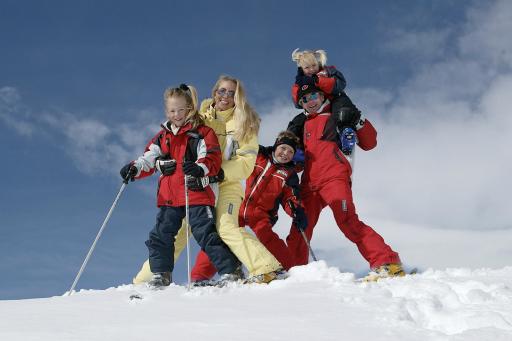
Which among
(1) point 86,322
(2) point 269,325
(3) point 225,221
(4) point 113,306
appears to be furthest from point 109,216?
(2) point 269,325

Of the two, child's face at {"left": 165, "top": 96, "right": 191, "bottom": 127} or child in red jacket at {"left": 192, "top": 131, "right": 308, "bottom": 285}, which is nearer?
child's face at {"left": 165, "top": 96, "right": 191, "bottom": 127}

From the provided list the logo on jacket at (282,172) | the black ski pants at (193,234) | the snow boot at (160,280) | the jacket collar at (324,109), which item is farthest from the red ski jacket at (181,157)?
the jacket collar at (324,109)

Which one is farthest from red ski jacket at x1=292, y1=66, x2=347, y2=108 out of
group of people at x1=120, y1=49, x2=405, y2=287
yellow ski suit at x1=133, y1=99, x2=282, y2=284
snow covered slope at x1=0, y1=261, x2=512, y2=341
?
snow covered slope at x1=0, y1=261, x2=512, y2=341

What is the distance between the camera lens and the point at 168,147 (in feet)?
21.0

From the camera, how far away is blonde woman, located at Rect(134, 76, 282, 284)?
584cm

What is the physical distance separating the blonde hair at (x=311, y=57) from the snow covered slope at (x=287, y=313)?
306 centimetres

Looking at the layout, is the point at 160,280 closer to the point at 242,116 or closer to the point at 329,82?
the point at 242,116

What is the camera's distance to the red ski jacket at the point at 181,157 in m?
6.03

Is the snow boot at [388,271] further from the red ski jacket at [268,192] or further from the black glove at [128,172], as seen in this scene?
the black glove at [128,172]

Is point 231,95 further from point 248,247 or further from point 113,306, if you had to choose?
point 113,306

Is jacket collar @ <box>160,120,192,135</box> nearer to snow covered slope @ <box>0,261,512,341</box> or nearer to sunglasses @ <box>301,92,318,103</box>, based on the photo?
sunglasses @ <box>301,92,318,103</box>

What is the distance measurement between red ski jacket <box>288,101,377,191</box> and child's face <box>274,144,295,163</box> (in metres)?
0.20

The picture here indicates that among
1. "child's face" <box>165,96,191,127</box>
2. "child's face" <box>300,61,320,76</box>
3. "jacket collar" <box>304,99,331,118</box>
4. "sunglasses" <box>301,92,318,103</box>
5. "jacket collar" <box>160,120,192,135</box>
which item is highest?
"child's face" <box>300,61,320,76</box>

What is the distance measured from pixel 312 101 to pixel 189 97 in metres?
1.69
